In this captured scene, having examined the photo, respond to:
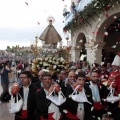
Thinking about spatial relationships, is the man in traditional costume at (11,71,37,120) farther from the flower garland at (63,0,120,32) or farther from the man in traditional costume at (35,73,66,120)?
the flower garland at (63,0,120,32)

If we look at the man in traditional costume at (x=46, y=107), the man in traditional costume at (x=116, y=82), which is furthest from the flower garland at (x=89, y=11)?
the man in traditional costume at (x=46, y=107)

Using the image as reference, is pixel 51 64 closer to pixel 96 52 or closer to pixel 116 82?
pixel 116 82

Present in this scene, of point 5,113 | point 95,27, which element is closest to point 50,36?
point 95,27

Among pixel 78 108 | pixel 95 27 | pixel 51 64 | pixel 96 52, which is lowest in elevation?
pixel 78 108

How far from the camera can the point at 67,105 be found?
3.69m

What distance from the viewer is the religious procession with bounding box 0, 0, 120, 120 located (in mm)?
3654

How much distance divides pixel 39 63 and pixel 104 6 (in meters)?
4.75

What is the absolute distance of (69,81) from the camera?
4.71 meters

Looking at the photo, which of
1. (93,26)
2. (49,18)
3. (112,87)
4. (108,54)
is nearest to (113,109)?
(112,87)

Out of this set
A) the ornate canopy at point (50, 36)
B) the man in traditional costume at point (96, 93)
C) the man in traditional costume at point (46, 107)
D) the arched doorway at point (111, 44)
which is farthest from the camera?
the arched doorway at point (111, 44)

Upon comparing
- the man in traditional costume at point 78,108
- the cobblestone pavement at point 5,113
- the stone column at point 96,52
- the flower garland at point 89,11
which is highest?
the flower garland at point 89,11

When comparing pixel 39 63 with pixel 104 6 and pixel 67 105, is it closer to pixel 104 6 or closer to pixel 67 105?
pixel 67 105

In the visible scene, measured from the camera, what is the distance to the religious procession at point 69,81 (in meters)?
3.65

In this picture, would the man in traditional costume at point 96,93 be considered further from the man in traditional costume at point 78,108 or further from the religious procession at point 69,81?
the man in traditional costume at point 78,108
